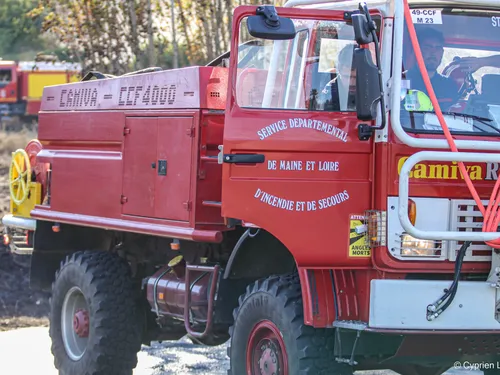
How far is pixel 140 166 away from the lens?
747cm

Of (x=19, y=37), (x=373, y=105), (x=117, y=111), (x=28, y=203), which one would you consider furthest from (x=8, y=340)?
(x=19, y=37)

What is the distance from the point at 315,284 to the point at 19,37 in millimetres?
34488

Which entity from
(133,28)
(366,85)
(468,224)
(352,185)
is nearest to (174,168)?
(352,185)

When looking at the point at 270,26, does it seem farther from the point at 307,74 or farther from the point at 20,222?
the point at 20,222

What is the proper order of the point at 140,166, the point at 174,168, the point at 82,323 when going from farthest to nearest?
the point at 82,323, the point at 140,166, the point at 174,168

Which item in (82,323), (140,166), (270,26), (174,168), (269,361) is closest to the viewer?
(270,26)

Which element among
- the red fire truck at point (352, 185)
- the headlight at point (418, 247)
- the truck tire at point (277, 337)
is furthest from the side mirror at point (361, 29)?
the truck tire at point (277, 337)

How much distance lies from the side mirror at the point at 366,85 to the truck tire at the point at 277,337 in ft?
3.98

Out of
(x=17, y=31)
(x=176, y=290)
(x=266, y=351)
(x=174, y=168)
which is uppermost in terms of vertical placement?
(x=17, y=31)

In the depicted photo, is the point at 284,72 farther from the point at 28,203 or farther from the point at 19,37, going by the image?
the point at 19,37

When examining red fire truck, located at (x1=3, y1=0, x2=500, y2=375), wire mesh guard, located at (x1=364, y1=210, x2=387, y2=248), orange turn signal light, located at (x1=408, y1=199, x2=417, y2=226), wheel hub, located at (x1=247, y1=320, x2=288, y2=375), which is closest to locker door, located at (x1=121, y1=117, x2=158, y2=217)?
red fire truck, located at (x1=3, y1=0, x2=500, y2=375)

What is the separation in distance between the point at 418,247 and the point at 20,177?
4802mm

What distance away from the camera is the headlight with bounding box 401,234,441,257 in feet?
18.5

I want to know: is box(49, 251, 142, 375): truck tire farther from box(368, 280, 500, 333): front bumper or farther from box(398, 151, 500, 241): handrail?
box(398, 151, 500, 241): handrail
